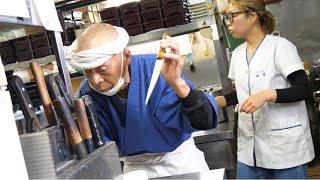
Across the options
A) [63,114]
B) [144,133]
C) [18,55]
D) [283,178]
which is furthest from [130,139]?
[18,55]

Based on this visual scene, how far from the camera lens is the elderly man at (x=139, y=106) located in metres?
1.28

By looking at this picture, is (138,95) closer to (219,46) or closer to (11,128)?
(11,128)

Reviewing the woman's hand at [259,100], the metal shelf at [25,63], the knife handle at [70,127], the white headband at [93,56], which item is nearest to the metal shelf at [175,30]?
the metal shelf at [25,63]

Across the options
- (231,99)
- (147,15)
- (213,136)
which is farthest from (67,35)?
(231,99)

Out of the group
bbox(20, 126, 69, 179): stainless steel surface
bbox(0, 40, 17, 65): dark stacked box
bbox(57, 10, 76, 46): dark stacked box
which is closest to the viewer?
bbox(20, 126, 69, 179): stainless steel surface

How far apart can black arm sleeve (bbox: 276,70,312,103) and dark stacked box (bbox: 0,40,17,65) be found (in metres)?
2.33

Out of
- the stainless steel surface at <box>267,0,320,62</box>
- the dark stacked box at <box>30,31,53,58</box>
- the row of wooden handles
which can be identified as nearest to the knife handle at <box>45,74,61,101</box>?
the row of wooden handles

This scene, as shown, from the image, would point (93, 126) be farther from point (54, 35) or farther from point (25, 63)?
point (25, 63)

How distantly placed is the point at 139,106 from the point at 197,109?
0.31 metres

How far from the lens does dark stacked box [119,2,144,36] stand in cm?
299

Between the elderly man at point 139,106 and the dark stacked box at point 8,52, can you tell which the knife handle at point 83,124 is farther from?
the dark stacked box at point 8,52

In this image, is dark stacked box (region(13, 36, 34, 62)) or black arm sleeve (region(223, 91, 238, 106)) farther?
dark stacked box (region(13, 36, 34, 62))

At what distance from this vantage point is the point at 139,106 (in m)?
1.50

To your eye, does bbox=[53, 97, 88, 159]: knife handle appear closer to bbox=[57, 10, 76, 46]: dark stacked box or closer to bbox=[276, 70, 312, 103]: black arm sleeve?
bbox=[276, 70, 312, 103]: black arm sleeve
